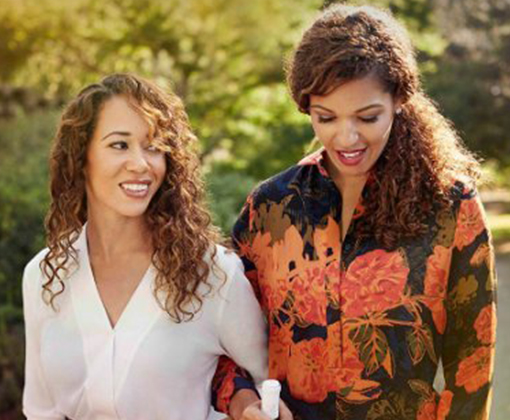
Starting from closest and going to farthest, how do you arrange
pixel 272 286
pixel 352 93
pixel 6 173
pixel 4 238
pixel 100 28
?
pixel 352 93 < pixel 272 286 < pixel 4 238 < pixel 6 173 < pixel 100 28

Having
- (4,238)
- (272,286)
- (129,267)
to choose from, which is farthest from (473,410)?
Answer: (4,238)

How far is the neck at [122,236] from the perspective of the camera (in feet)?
9.69

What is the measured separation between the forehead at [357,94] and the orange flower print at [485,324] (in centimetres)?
65

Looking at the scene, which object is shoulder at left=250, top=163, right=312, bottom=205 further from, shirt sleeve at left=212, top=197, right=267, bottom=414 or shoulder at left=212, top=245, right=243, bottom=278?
shoulder at left=212, top=245, right=243, bottom=278

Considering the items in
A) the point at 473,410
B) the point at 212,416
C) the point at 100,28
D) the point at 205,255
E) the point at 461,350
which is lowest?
the point at 212,416

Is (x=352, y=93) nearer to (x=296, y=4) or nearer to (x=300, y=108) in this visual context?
(x=300, y=108)

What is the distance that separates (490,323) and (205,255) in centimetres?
94

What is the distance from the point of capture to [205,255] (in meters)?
2.93

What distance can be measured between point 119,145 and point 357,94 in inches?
32.2

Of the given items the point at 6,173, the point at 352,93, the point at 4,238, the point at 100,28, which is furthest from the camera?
the point at 100,28

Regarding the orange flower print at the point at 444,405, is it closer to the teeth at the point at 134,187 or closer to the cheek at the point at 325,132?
the cheek at the point at 325,132

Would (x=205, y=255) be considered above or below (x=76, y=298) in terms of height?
above

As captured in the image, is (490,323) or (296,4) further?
(296,4)

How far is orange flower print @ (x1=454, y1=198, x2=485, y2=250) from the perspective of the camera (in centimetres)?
246
